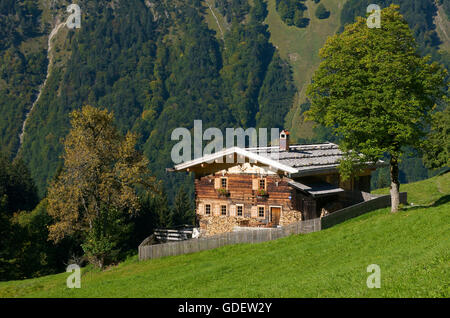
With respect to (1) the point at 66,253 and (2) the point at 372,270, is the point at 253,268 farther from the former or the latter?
(1) the point at 66,253

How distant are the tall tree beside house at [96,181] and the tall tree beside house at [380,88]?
18.0 metres

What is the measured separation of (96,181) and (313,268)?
24.9m

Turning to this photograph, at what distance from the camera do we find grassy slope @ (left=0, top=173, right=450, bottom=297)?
821 inches

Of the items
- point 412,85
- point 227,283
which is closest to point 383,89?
point 412,85

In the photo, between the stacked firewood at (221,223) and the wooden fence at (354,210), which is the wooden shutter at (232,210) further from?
the wooden fence at (354,210)

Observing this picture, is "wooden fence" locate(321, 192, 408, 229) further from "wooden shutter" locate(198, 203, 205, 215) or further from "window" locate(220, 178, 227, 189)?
"wooden shutter" locate(198, 203, 205, 215)

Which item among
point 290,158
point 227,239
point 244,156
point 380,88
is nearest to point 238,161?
point 244,156

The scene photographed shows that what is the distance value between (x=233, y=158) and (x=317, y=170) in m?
7.03

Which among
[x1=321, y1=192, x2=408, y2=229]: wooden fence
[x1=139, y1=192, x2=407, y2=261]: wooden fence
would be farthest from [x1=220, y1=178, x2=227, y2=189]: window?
[x1=321, y1=192, x2=408, y2=229]: wooden fence

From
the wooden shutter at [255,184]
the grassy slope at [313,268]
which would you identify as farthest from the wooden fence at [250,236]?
the wooden shutter at [255,184]

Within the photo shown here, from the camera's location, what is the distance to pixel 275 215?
44125 mm

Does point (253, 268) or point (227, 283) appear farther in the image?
point (253, 268)

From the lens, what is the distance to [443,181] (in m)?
61.5

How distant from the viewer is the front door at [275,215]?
144ft
